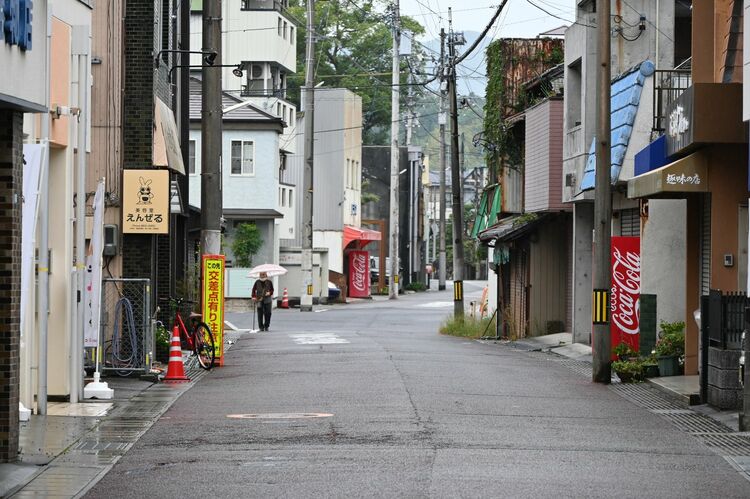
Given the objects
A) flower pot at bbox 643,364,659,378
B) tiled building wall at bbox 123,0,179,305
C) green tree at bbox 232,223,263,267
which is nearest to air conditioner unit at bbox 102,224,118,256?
tiled building wall at bbox 123,0,179,305

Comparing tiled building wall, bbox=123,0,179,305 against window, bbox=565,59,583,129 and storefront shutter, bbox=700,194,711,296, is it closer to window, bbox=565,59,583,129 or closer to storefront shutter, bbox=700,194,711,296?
storefront shutter, bbox=700,194,711,296

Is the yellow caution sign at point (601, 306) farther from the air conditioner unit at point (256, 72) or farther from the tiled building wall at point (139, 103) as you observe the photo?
the air conditioner unit at point (256, 72)

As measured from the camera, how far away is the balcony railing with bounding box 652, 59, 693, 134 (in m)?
22.7

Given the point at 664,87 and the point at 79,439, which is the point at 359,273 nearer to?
the point at 664,87

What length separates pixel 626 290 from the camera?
2456 centimetres

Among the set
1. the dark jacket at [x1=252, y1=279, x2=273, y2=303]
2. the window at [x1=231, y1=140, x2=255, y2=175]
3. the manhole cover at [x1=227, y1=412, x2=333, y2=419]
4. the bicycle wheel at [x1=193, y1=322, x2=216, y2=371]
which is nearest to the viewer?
the manhole cover at [x1=227, y1=412, x2=333, y2=419]

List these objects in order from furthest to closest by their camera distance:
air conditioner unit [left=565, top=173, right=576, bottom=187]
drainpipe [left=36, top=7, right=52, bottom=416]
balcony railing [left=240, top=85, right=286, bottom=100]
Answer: balcony railing [left=240, top=85, right=286, bottom=100]
air conditioner unit [left=565, top=173, right=576, bottom=187]
drainpipe [left=36, top=7, right=52, bottom=416]

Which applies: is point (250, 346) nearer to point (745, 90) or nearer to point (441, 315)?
point (745, 90)

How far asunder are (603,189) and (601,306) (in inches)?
77.2

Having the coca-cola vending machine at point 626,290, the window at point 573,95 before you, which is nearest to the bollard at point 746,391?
the coca-cola vending machine at point 626,290

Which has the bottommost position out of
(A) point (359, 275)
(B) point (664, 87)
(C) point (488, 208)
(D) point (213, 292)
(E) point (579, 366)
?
(E) point (579, 366)

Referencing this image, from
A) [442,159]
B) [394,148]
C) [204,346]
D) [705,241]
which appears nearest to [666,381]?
[705,241]

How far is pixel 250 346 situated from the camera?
2959 centimetres

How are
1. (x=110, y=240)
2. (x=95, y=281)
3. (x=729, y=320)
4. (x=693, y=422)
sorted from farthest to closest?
1. (x=110, y=240)
2. (x=95, y=281)
3. (x=729, y=320)
4. (x=693, y=422)
